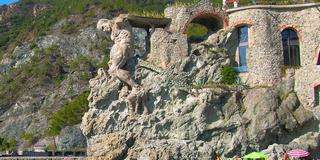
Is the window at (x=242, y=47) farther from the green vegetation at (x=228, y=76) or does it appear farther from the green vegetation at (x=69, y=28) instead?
the green vegetation at (x=69, y=28)

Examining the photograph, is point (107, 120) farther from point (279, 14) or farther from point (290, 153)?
point (279, 14)

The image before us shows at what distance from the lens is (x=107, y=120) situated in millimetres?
47000

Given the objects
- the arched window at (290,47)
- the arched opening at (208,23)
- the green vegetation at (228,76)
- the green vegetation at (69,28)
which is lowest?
the green vegetation at (228,76)

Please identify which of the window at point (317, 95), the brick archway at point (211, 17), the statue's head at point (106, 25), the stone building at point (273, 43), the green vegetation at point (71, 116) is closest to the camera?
the window at point (317, 95)

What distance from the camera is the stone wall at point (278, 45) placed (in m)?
49.8

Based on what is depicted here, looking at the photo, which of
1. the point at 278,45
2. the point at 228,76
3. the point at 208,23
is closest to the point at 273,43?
the point at 278,45

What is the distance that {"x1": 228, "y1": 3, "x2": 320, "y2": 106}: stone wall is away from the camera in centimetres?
4981

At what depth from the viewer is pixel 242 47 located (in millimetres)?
51500

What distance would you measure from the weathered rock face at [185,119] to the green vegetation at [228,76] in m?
1.51

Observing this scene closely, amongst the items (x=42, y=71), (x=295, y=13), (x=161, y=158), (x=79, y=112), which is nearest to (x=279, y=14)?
(x=295, y=13)

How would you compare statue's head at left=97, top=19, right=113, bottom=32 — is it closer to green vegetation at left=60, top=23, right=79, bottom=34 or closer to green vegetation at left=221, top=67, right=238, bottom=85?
green vegetation at left=221, top=67, right=238, bottom=85

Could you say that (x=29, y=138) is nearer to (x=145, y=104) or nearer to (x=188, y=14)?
(x=188, y=14)

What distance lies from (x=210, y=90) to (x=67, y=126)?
36142 mm

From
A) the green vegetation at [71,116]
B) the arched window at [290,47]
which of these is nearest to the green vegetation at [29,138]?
the green vegetation at [71,116]
